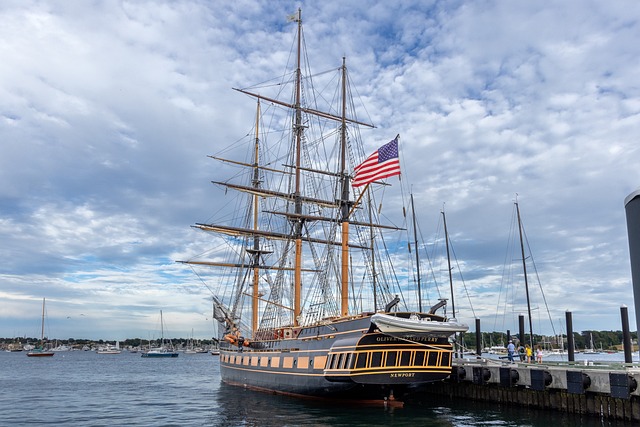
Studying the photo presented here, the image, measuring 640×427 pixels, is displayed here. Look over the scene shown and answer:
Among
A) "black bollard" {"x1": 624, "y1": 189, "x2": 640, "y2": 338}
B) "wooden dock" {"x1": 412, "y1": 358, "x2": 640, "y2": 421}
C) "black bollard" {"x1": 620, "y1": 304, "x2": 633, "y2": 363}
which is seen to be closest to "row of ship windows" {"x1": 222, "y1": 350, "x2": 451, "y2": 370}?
"wooden dock" {"x1": 412, "y1": 358, "x2": 640, "y2": 421}

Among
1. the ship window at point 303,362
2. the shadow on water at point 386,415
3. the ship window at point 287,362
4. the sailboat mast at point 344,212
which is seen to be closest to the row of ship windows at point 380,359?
the ship window at point 303,362

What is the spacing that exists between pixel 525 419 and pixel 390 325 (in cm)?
746

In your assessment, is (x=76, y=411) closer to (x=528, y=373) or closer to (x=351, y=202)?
(x=351, y=202)

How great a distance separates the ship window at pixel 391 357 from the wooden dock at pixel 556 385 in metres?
6.04

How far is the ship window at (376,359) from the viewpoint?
26875 millimetres

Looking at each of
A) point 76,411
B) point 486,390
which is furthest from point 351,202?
point 76,411

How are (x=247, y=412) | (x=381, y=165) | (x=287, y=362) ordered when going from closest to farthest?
(x=381, y=165) → (x=247, y=412) → (x=287, y=362)

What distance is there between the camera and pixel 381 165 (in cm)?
2942

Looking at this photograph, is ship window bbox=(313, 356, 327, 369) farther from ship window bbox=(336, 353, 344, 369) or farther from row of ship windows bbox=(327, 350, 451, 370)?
ship window bbox=(336, 353, 344, 369)

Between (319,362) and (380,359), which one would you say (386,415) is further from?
(319,362)

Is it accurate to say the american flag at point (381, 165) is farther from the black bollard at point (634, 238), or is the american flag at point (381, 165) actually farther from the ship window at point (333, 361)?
the black bollard at point (634, 238)

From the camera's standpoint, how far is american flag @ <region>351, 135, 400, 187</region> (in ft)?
94.9

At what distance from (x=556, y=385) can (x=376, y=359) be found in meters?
8.45

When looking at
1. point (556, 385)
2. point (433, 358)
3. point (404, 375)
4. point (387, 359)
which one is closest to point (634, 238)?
point (556, 385)
